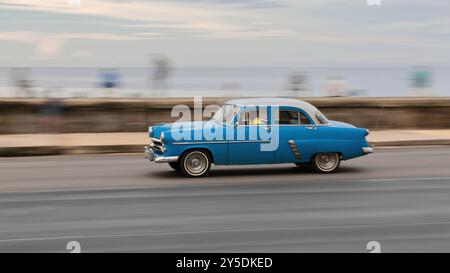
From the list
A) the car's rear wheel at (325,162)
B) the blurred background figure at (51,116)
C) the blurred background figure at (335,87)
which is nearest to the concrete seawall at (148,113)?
the blurred background figure at (51,116)

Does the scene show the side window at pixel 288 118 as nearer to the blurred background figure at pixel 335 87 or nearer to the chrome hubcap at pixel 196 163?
the chrome hubcap at pixel 196 163

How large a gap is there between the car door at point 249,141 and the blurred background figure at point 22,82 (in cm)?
1225

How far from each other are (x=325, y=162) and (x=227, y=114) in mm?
2124

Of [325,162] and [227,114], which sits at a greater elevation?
[227,114]

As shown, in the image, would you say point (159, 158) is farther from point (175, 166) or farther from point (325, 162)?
point (325, 162)

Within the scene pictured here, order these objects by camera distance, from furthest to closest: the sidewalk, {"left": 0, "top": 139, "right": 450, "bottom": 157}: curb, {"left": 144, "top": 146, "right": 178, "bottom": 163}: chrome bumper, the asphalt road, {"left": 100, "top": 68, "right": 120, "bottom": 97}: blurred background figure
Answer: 1. {"left": 100, "top": 68, "right": 120, "bottom": 97}: blurred background figure
2. the sidewalk
3. {"left": 0, "top": 139, "right": 450, "bottom": 157}: curb
4. {"left": 144, "top": 146, "right": 178, "bottom": 163}: chrome bumper
5. the asphalt road

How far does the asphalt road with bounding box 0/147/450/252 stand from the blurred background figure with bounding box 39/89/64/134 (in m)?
6.09

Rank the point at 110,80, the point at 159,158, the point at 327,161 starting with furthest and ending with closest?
the point at 110,80 → the point at 327,161 → the point at 159,158

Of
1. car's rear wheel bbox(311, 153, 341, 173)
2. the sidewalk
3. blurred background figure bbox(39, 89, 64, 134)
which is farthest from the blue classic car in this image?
blurred background figure bbox(39, 89, 64, 134)

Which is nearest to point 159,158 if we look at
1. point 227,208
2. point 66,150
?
point 227,208

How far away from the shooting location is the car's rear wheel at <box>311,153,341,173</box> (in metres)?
13.4

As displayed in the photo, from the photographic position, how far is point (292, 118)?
13.4 m

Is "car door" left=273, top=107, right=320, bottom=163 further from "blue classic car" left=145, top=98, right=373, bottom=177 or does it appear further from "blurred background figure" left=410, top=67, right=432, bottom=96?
"blurred background figure" left=410, top=67, right=432, bottom=96
